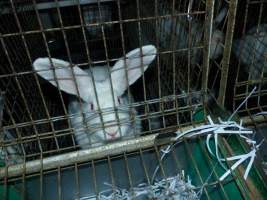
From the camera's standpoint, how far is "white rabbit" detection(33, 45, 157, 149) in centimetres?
119

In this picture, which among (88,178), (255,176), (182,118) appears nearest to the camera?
(255,176)

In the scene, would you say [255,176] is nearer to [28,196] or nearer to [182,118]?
[182,118]

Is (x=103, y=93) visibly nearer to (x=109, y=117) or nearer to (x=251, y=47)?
(x=109, y=117)

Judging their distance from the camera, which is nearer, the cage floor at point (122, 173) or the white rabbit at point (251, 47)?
the cage floor at point (122, 173)

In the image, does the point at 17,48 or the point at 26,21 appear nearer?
the point at 17,48

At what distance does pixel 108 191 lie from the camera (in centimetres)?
144

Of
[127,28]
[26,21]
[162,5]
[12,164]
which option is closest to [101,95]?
[12,164]

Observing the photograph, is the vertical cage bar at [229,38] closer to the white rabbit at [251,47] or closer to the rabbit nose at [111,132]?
the rabbit nose at [111,132]

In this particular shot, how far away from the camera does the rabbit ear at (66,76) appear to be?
1144 millimetres

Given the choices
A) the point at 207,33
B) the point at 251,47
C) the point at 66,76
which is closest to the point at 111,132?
the point at 66,76

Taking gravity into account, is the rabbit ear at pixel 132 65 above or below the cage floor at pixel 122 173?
above

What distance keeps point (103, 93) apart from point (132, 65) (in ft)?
0.71

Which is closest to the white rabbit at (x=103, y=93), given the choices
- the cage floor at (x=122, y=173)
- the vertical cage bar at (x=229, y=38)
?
the cage floor at (x=122, y=173)

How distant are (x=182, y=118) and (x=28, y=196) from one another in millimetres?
755
